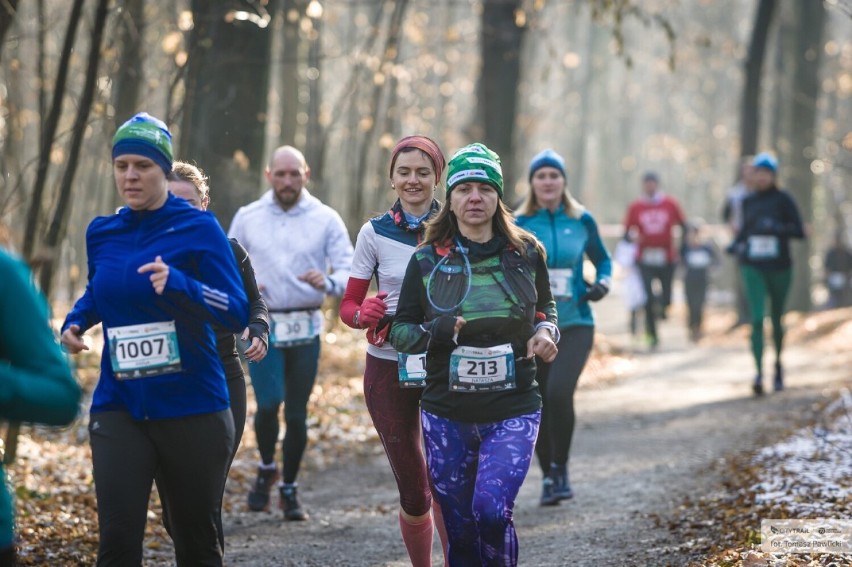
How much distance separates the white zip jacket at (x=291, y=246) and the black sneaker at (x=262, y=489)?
109 cm

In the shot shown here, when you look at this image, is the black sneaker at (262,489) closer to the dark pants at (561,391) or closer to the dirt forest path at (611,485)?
the dirt forest path at (611,485)

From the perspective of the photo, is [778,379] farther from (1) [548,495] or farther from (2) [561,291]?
(2) [561,291]

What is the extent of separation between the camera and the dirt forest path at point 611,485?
6.90 metres

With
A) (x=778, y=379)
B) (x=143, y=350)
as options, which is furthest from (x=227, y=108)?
(x=778, y=379)

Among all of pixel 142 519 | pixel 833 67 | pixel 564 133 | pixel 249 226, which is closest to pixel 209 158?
pixel 249 226

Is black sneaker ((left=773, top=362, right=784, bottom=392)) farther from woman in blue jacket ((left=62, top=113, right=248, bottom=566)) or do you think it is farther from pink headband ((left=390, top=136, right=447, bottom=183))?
woman in blue jacket ((left=62, top=113, right=248, bottom=566))

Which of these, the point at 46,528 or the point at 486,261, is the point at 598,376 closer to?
the point at 46,528

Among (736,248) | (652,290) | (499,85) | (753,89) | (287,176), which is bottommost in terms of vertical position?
(652,290)

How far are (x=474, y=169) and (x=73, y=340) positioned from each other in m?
1.78

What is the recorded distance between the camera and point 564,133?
84.8 meters

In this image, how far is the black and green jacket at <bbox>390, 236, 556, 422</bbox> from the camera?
4.80 meters

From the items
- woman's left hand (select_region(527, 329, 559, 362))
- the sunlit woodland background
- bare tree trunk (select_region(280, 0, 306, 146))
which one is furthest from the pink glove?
bare tree trunk (select_region(280, 0, 306, 146))

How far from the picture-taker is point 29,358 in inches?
123

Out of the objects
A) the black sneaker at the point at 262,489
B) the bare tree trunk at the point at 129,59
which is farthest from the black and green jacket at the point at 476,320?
the bare tree trunk at the point at 129,59
